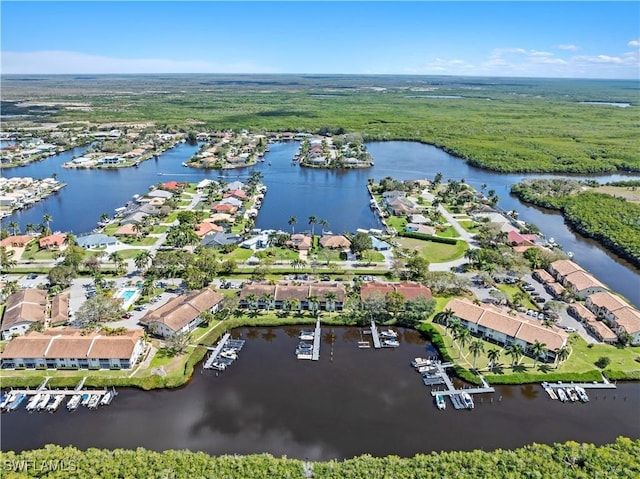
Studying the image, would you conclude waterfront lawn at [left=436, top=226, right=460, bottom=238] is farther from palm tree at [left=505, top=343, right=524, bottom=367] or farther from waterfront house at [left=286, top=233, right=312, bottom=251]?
palm tree at [left=505, top=343, right=524, bottom=367]

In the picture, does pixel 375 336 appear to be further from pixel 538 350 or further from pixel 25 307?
pixel 25 307

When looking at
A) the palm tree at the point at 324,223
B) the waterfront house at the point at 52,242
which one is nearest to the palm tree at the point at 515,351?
the palm tree at the point at 324,223

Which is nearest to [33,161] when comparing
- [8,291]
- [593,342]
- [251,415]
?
[8,291]

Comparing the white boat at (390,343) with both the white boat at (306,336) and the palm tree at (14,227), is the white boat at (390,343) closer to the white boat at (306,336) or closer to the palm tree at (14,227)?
the white boat at (306,336)

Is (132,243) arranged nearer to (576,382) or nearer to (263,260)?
(263,260)

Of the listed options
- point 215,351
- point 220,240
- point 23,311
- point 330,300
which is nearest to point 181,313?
point 215,351

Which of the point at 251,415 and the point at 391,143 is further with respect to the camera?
the point at 391,143
